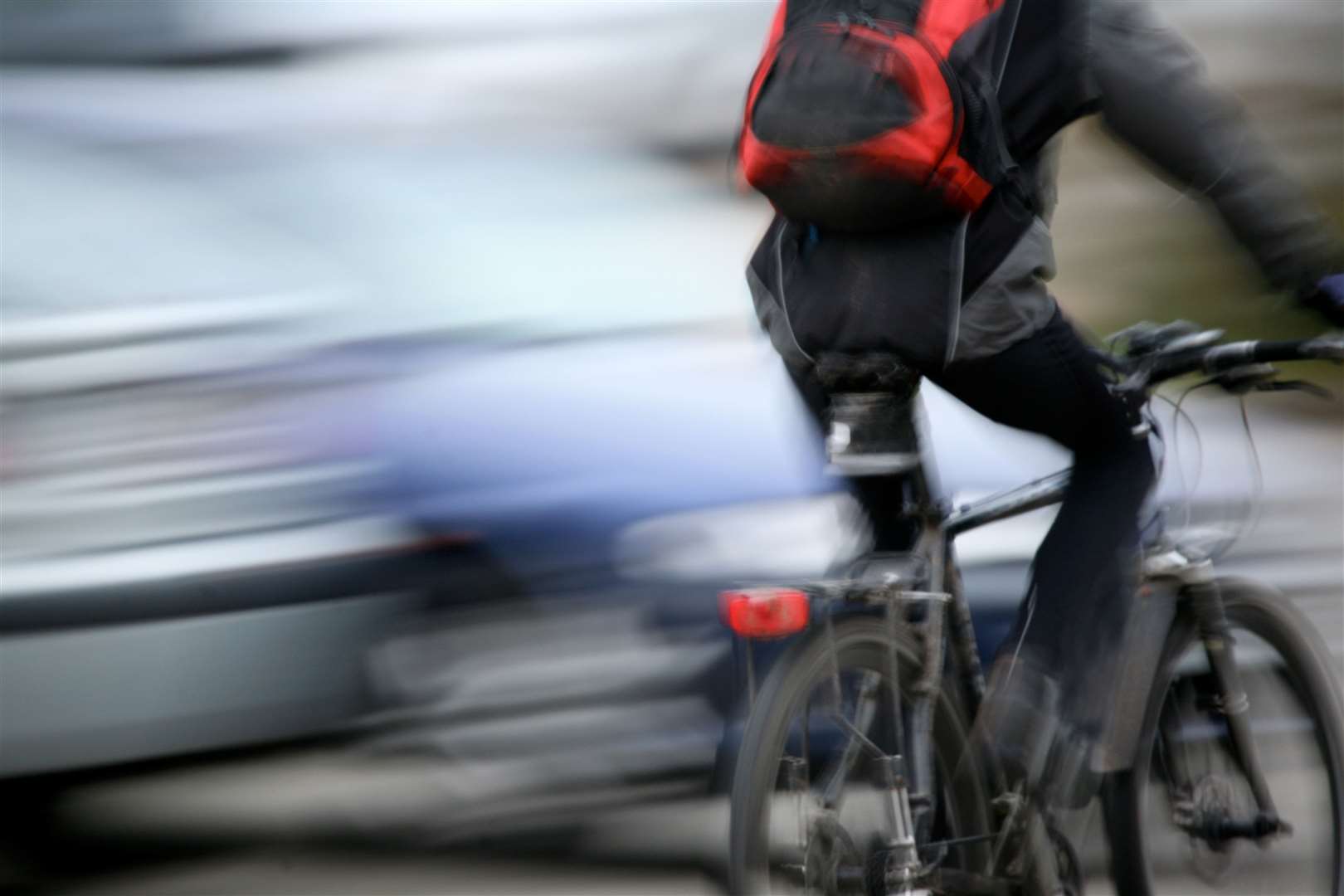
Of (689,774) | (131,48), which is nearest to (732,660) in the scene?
(689,774)

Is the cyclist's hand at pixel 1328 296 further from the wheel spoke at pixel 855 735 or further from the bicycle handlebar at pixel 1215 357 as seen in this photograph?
the wheel spoke at pixel 855 735

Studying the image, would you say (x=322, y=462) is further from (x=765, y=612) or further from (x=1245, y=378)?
(x=1245, y=378)

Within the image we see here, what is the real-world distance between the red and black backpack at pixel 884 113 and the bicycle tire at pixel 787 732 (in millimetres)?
566

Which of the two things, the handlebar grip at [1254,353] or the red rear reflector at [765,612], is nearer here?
the red rear reflector at [765,612]

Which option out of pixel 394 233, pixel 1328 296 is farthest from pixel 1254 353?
pixel 394 233

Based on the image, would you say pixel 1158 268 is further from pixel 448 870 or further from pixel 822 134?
pixel 822 134

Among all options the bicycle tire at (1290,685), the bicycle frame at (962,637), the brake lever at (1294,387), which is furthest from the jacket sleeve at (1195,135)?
the bicycle tire at (1290,685)

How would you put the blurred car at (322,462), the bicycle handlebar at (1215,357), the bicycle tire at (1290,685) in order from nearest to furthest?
the bicycle handlebar at (1215,357) < the bicycle tire at (1290,685) < the blurred car at (322,462)

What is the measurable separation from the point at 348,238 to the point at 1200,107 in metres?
2.04

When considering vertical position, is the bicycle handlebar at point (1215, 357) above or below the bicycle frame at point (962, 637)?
above

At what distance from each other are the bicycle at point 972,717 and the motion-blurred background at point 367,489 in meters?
0.18

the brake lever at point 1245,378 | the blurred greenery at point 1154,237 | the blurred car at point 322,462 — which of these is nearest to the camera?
the brake lever at point 1245,378

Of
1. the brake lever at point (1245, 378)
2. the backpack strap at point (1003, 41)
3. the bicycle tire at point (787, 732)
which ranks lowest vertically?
the bicycle tire at point (787, 732)

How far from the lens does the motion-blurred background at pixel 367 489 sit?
3.57 m
